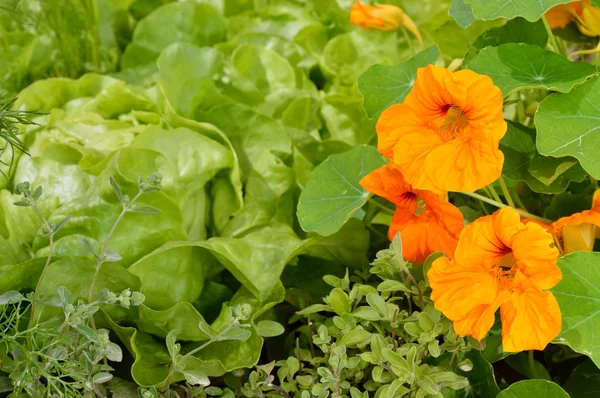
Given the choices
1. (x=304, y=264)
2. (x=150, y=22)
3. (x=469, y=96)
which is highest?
(x=469, y=96)

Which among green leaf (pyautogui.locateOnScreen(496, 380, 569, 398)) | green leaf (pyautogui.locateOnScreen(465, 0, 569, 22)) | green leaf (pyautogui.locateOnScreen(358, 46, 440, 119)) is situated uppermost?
green leaf (pyautogui.locateOnScreen(465, 0, 569, 22))

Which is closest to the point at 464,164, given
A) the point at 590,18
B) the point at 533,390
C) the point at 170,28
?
the point at 533,390

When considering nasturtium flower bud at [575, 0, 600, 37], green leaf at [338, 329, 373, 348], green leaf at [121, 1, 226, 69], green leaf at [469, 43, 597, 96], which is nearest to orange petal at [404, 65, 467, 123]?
green leaf at [469, 43, 597, 96]

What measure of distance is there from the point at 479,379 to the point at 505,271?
0.70ft

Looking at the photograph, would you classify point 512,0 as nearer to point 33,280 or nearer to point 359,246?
point 359,246

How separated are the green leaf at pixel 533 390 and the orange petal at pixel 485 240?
0.56 feet

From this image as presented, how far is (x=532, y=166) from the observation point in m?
0.83

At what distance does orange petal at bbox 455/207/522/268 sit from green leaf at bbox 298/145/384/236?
20 centimetres

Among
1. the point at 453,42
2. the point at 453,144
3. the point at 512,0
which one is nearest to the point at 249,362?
the point at 453,144

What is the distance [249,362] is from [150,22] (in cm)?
75

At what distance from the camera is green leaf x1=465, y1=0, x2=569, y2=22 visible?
73cm

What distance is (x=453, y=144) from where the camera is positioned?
27.9 inches

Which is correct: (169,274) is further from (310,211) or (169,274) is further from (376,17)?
(376,17)

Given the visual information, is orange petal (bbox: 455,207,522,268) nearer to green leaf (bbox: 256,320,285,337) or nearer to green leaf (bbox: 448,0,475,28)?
green leaf (bbox: 256,320,285,337)
